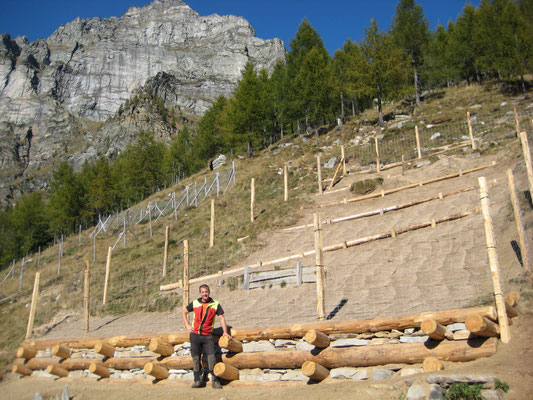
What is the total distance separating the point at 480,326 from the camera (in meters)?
5.19

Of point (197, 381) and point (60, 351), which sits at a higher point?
point (60, 351)

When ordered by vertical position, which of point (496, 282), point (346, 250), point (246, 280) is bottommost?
point (496, 282)

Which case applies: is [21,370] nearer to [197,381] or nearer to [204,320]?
[197,381]

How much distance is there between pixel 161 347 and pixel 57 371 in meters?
4.53

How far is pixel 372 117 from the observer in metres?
40.8

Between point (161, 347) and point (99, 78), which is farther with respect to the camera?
point (99, 78)

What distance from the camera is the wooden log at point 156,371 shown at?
8.17 m

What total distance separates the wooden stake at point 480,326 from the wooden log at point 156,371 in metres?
5.83

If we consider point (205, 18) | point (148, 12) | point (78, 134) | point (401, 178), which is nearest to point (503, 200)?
point (401, 178)

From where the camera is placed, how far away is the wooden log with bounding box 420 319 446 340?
549 cm

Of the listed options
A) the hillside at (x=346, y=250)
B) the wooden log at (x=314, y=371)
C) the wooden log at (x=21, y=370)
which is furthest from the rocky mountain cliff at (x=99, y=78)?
the wooden log at (x=314, y=371)

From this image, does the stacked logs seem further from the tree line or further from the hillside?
the tree line

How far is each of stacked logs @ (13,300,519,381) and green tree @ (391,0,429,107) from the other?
40090mm

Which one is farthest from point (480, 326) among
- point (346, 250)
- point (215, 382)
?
point (346, 250)
